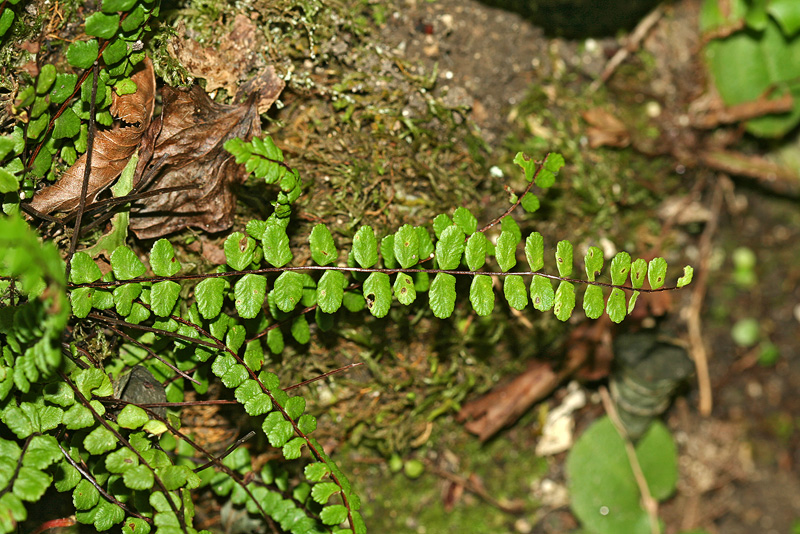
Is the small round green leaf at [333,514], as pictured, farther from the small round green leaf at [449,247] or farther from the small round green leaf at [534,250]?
the small round green leaf at [534,250]

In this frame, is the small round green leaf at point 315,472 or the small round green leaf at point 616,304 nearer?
the small round green leaf at point 315,472

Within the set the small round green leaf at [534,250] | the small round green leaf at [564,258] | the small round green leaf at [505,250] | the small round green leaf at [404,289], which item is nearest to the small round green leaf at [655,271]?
the small round green leaf at [564,258]

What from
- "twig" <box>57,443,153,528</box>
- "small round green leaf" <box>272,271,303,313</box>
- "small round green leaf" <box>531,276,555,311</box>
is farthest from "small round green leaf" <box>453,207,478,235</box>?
"twig" <box>57,443,153,528</box>

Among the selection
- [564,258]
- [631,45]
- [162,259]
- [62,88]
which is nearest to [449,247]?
[564,258]

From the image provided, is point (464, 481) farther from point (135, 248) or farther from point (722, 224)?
point (722, 224)

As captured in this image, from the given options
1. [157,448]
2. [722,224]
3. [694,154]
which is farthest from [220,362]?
[722,224]

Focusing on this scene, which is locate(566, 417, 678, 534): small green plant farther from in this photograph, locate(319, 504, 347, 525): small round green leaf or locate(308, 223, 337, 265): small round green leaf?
locate(308, 223, 337, 265): small round green leaf
